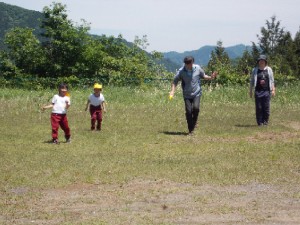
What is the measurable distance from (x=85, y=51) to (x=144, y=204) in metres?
33.5

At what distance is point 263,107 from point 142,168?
6.58 metres

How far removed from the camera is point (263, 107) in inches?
591

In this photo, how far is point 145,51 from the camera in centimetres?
4900

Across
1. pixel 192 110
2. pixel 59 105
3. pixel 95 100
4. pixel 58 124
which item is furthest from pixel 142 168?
pixel 95 100

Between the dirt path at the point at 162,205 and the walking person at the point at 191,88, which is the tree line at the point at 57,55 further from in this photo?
the dirt path at the point at 162,205

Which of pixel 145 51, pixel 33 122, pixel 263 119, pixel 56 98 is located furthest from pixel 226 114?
pixel 145 51

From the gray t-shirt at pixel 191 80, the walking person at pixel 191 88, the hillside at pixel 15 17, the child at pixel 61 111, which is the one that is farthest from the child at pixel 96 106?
the hillside at pixel 15 17

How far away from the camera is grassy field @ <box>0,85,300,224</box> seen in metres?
6.75

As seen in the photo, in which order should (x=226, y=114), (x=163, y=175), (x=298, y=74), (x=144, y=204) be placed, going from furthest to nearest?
1. (x=298, y=74)
2. (x=226, y=114)
3. (x=163, y=175)
4. (x=144, y=204)

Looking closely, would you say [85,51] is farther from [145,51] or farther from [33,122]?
[33,122]

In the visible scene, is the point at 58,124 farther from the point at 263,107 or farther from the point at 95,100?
the point at 263,107

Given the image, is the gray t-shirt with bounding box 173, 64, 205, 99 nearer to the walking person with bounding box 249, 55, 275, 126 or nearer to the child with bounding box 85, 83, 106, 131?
the walking person with bounding box 249, 55, 275, 126

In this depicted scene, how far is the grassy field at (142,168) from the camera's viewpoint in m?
6.75

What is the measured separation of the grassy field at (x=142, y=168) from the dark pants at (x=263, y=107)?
30 centimetres
